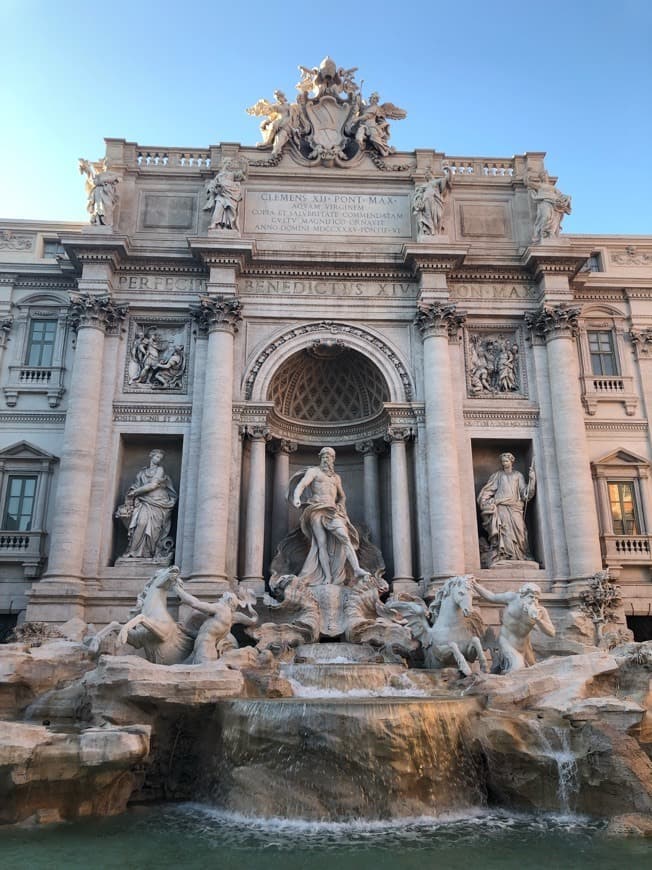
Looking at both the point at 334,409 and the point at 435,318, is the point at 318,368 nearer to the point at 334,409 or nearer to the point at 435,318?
the point at 334,409

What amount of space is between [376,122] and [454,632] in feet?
51.9

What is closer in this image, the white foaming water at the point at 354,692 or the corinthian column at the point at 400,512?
the white foaming water at the point at 354,692

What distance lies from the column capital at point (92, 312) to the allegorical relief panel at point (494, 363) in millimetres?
9950

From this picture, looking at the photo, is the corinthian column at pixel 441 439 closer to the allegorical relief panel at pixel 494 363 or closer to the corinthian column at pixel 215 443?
the allegorical relief panel at pixel 494 363

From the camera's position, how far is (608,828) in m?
9.29

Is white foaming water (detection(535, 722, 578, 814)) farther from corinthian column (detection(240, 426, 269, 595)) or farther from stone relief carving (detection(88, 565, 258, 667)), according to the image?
corinthian column (detection(240, 426, 269, 595))

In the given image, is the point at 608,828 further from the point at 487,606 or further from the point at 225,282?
the point at 225,282

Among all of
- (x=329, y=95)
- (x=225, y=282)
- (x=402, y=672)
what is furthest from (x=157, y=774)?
(x=329, y=95)

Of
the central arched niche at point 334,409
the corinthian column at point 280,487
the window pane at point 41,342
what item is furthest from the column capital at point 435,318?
the window pane at point 41,342

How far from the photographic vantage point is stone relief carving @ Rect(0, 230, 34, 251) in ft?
71.4

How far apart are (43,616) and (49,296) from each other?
9350 millimetres

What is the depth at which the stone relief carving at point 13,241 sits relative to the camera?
71.4 feet

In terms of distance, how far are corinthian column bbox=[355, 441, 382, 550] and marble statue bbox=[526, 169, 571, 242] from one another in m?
7.68

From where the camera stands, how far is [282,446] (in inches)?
826
